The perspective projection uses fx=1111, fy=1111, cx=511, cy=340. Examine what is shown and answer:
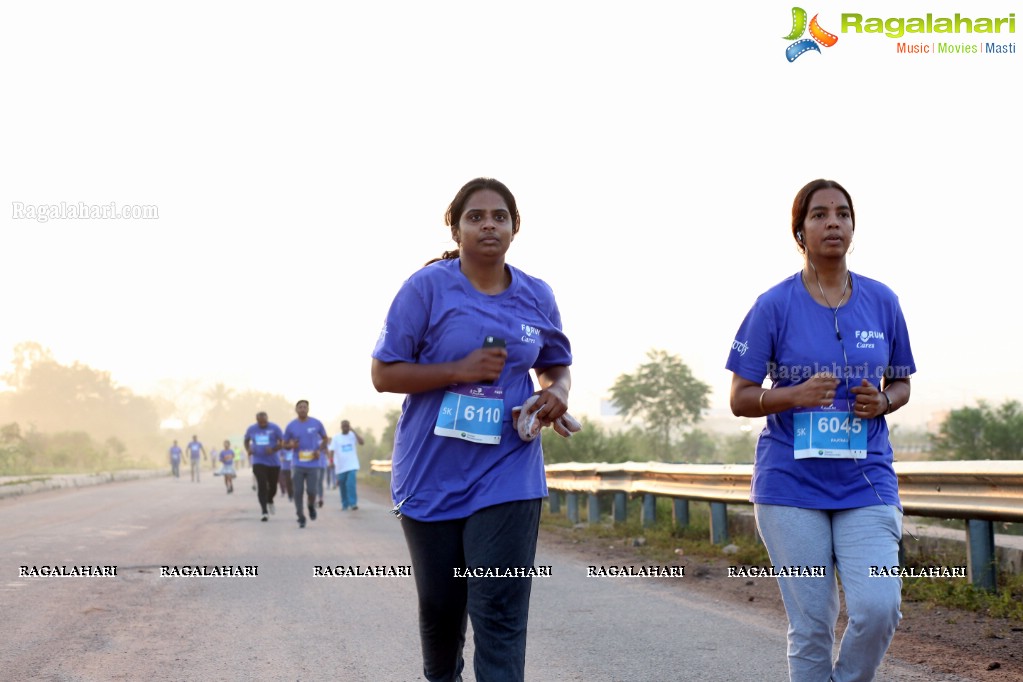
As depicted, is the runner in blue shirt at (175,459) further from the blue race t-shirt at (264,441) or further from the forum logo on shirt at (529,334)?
the forum logo on shirt at (529,334)

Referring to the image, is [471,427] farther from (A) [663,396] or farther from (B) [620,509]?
(A) [663,396]

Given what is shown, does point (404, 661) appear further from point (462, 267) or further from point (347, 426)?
point (347, 426)

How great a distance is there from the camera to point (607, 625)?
23.6 ft

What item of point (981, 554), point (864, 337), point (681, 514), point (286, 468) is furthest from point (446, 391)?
point (286, 468)

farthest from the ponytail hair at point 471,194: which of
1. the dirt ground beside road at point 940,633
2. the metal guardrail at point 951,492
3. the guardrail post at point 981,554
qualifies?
the guardrail post at point 981,554

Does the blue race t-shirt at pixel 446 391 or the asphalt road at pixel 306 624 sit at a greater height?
the blue race t-shirt at pixel 446 391

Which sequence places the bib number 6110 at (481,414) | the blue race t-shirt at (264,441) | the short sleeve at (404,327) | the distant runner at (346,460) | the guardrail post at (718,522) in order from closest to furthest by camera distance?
the bib number 6110 at (481,414) → the short sleeve at (404,327) → the guardrail post at (718,522) → the blue race t-shirt at (264,441) → the distant runner at (346,460)

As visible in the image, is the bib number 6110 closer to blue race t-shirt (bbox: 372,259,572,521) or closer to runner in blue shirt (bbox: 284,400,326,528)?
blue race t-shirt (bbox: 372,259,572,521)

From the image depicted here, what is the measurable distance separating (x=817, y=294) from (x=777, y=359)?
0.95ft

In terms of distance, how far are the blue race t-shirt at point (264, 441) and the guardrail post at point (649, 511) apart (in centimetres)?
674

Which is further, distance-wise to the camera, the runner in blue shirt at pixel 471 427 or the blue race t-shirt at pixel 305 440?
the blue race t-shirt at pixel 305 440

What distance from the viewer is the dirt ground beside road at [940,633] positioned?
569 cm

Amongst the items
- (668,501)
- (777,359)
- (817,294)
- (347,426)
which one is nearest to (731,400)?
(777,359)

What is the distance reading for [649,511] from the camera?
13.4 metres
